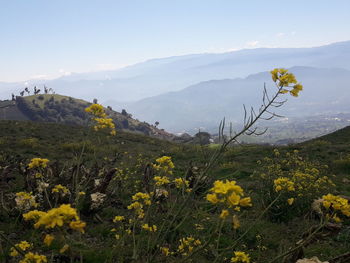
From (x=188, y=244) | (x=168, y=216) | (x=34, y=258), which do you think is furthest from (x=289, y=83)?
(x=34, y=258)

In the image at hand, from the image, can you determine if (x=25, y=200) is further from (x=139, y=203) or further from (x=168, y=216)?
(x=168, y=216)

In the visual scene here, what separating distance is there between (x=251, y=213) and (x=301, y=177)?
5.83 feet

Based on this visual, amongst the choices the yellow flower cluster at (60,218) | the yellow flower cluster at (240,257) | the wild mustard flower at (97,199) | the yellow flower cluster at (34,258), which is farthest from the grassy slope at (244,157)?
the yellow flower cluster at (60,218)

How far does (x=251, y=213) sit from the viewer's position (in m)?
7.75

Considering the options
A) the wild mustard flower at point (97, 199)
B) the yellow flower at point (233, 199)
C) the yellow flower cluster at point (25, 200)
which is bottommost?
the wild mustard flower at point (97, 199)

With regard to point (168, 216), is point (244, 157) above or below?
below

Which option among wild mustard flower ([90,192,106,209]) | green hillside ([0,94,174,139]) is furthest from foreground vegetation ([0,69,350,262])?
green hillside ([0,94,174,139])

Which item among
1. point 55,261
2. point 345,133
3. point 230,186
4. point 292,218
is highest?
point 230,186

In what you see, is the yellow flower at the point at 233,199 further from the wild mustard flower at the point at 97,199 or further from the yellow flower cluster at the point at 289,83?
the wild mustard flower at the point at 97,199

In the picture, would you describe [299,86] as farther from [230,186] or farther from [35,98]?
[35,98]

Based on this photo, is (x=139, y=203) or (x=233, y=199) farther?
(x=139, y=203)

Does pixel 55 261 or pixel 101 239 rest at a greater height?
pixel 55 261

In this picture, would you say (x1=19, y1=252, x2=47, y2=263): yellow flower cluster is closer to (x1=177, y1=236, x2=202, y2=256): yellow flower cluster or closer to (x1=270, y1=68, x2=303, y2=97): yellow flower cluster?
(x1=177, y1=236, x2=202, y2=256): yellow flower cluster

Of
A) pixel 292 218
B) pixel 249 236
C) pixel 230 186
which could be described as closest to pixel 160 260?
pixel 249 236
